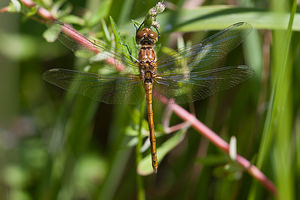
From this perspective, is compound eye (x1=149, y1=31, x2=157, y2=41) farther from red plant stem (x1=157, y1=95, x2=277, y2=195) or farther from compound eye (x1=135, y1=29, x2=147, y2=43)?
red plant stem (x1=157, y1=95, x2=277, y2=195)

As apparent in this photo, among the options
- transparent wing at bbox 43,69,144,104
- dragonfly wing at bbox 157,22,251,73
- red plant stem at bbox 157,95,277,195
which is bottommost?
red plant stem at bbox 157,95,277,195

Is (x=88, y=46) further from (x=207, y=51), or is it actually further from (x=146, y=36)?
(x=207, y=51)

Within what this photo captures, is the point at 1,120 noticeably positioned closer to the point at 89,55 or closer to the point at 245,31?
the point at 89,55

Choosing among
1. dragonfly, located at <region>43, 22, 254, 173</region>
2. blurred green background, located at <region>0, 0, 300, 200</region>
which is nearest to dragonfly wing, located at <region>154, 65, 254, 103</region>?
dragonfly, located at <region>43, 22, 254, 173</region>

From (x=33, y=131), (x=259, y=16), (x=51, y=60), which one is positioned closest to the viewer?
(x=259, y=16)

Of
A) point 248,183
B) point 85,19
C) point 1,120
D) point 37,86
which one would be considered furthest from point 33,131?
point 248,183

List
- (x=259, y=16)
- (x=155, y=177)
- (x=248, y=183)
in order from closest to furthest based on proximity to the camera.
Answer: (x=259, y=16)
(x=248, y=183)
(x=155, y=177)
